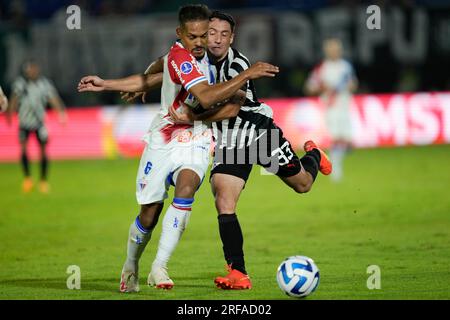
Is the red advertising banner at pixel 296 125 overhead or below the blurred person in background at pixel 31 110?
below

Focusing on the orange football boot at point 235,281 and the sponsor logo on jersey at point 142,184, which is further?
the orange football boot at point 235,281

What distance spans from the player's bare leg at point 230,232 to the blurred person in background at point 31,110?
10215mm

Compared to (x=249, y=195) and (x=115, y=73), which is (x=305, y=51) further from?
(x=249, y=195)

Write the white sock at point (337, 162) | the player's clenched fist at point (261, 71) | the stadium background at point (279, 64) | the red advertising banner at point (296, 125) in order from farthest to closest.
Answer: the red advertising banner at point (296, 125) < the stadium background at point (279, 64) < the white sock at point (337, 162) < the player's clenched fist at point (261, 71)

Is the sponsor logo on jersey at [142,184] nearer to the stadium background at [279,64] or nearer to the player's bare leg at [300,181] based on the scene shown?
the player's bare leg at [300,181]

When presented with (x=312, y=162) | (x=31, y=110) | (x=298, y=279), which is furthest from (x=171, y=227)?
(x=31, y=110)

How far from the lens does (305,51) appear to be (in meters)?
23.2

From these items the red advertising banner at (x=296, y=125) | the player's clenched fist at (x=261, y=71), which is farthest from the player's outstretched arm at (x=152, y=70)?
the red advertising banner at (x=296, y=125)

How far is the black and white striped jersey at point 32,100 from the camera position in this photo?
18859 mm

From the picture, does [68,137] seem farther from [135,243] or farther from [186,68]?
[186,68]

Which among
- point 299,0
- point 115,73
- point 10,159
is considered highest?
point 299,0

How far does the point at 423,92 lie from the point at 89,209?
11257 millimetres
